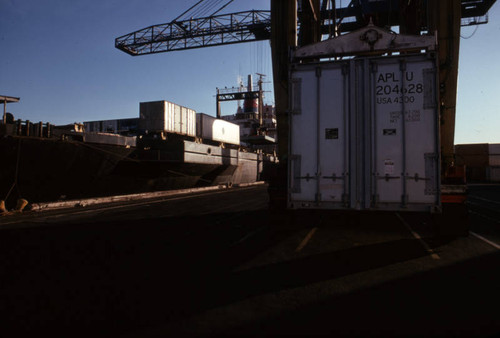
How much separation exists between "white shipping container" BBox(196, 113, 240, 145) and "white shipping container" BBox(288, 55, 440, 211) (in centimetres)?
2153

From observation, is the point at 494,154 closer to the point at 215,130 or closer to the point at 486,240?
the point at 215,130

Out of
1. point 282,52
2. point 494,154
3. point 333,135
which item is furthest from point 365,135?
point 494,154

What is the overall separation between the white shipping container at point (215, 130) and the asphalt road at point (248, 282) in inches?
767

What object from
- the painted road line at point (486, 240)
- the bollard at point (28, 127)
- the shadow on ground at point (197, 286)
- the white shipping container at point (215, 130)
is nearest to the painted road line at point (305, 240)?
the shadow on ground at point (197, 286)

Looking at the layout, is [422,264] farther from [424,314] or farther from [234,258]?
[234,258]

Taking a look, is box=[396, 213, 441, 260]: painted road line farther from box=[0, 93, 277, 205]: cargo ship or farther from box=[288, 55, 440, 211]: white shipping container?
box=[0, 93, 277, 205]: cargo ship

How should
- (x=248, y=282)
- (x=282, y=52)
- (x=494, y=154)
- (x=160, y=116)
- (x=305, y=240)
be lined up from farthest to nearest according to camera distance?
1. (x=494, y=154)
2. (x=160, y=116)
3. (x=282, y=52)
4. (x=305, y=240)
5. (x=248, y=282)

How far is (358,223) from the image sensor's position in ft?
35.5

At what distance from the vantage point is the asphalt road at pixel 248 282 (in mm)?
3676

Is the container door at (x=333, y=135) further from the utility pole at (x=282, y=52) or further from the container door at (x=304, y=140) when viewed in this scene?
the utility pole at (x=282, y=52)

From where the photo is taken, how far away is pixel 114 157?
18578 millimetres

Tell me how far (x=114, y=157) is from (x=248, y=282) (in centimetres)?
1572

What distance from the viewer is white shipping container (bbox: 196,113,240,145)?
28.4m

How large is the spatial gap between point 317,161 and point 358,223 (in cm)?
454
